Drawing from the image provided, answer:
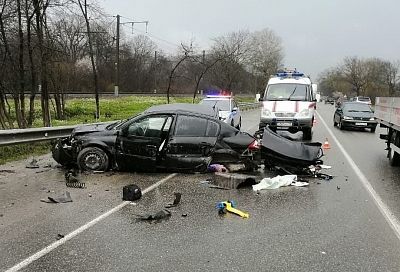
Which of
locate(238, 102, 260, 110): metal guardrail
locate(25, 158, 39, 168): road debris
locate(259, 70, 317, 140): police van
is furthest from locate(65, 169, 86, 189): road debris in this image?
locate(238, 102, 260, 110): metal guardrail

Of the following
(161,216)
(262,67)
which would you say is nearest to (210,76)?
(262,67)

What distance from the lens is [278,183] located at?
8.72 m

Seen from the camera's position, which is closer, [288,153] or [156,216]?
[156,216]

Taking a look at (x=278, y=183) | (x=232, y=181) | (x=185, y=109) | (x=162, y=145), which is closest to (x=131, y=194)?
(x=232, y=181)

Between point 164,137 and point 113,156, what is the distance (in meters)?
1.20

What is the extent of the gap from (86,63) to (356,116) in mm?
50929

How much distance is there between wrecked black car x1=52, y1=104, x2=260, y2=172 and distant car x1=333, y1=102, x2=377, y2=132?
15.6 metres

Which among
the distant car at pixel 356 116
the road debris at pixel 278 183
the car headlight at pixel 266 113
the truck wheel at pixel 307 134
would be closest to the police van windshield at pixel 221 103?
the car headlight at pixel 266 113

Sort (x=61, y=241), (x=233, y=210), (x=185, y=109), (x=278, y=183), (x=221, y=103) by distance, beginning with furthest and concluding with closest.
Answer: (x=221, y=103) < (x=185, y=109) < (x=278, y=183) < (x=233, y=210) < (x=61, y=241)

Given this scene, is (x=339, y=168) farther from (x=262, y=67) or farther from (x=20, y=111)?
(x=262, y=67)

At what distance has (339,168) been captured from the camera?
1109 centimetres

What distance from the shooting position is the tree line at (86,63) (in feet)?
55.2

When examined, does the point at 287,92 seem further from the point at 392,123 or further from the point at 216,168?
the point at 216,168

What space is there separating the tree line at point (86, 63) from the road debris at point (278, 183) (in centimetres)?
1089
